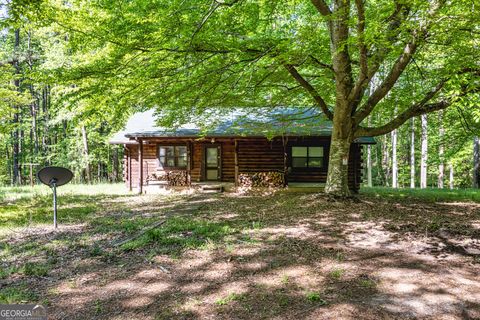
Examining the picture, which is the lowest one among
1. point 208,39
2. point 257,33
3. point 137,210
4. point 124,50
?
point 137,210

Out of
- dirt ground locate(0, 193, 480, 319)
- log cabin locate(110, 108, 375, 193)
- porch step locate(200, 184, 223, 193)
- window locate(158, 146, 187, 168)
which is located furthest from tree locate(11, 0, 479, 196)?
window locate(158, 146, 187, 168)

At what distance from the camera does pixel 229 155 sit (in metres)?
17.8

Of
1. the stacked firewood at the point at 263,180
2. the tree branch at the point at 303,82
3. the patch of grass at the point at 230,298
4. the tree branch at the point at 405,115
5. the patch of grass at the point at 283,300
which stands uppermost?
the tree branch at the point at 303,82

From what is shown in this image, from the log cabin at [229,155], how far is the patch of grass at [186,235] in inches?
297

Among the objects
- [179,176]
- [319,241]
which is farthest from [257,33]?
[179,176]

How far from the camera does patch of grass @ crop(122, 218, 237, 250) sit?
6176 millimetres

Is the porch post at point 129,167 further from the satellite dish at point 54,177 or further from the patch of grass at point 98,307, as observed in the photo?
the patch of grass at point 98,307

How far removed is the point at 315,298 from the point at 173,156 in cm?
1512

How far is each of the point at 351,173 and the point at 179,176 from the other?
9.23 m

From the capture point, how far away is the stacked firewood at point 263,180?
15.7 meters

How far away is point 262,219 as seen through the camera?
28.0ft

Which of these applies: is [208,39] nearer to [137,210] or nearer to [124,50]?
[124,50]

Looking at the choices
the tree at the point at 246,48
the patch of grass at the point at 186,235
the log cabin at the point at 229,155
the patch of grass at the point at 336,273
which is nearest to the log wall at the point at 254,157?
the log cabin at the point at 229,155

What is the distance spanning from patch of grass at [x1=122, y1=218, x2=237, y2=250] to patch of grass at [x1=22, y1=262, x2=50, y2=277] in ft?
4.40
